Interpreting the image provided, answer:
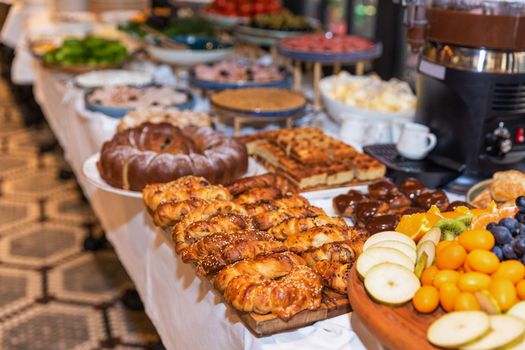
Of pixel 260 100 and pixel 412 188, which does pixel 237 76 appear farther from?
pixel 412 188

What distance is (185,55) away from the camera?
2854mm

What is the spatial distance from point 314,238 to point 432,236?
0.24 metres

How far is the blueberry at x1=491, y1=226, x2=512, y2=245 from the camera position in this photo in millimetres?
923

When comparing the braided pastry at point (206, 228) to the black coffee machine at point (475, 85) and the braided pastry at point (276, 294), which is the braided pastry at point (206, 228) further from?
the black coffee machine at point (475, 85)

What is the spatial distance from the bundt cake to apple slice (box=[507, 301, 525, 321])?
902mm

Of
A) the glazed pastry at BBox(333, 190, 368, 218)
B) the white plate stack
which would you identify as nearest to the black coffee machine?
the glazed pastry at BBox(333, 190, 368, 218)

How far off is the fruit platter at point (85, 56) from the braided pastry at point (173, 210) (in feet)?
5.87

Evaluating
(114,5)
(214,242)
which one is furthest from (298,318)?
(114,5)

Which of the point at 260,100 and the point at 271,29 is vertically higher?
the point at 271,29

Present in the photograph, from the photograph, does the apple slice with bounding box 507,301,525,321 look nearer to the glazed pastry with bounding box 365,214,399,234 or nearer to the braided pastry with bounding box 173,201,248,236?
the glazed pastry with bounding box 365,214,399,234

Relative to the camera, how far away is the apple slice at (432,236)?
0.99m

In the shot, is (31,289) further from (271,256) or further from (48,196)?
(271,256)

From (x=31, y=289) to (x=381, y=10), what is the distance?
2343mm

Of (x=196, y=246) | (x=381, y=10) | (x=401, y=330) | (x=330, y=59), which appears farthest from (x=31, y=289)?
(x=381, y=10)
